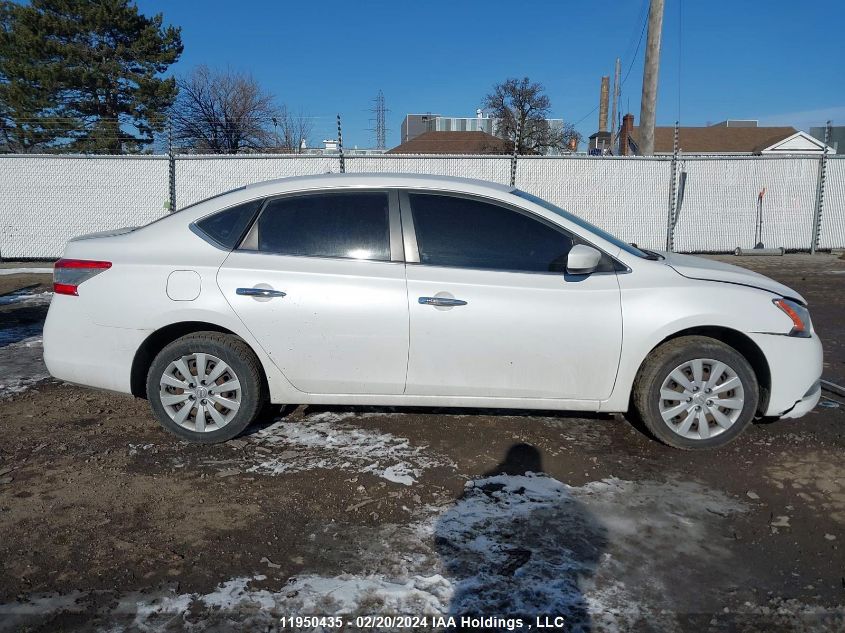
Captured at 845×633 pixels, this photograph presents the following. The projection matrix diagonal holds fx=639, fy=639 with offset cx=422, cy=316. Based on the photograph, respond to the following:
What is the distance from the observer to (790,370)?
402 cm

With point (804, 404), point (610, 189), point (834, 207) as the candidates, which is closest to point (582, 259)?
point (804, 404)

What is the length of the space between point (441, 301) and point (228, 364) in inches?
55.6

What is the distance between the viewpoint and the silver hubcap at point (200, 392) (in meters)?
4.09

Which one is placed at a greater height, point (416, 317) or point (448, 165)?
point (448, 165)

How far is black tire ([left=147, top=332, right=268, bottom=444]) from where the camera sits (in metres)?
4.05

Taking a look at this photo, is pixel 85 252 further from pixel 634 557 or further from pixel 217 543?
pixel 634 557

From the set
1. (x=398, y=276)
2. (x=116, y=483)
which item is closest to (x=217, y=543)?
(x=116, y=483)

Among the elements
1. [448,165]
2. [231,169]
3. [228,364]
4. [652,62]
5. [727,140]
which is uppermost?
[727,140]

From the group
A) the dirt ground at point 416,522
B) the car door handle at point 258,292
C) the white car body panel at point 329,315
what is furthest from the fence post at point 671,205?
the car door handle at point 258,292

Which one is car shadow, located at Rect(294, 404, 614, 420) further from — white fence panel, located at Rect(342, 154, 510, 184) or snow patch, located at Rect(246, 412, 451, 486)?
white fence panel, located at Rect(342, 154, 510, 184)

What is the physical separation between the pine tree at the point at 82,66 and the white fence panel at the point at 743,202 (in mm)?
21286

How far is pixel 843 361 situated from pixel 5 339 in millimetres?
8561

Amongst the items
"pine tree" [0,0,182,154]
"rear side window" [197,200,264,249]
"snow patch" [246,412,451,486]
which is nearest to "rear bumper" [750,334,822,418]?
"snow patch" [246,412,451,486]

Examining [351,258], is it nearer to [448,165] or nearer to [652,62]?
[448,165]
